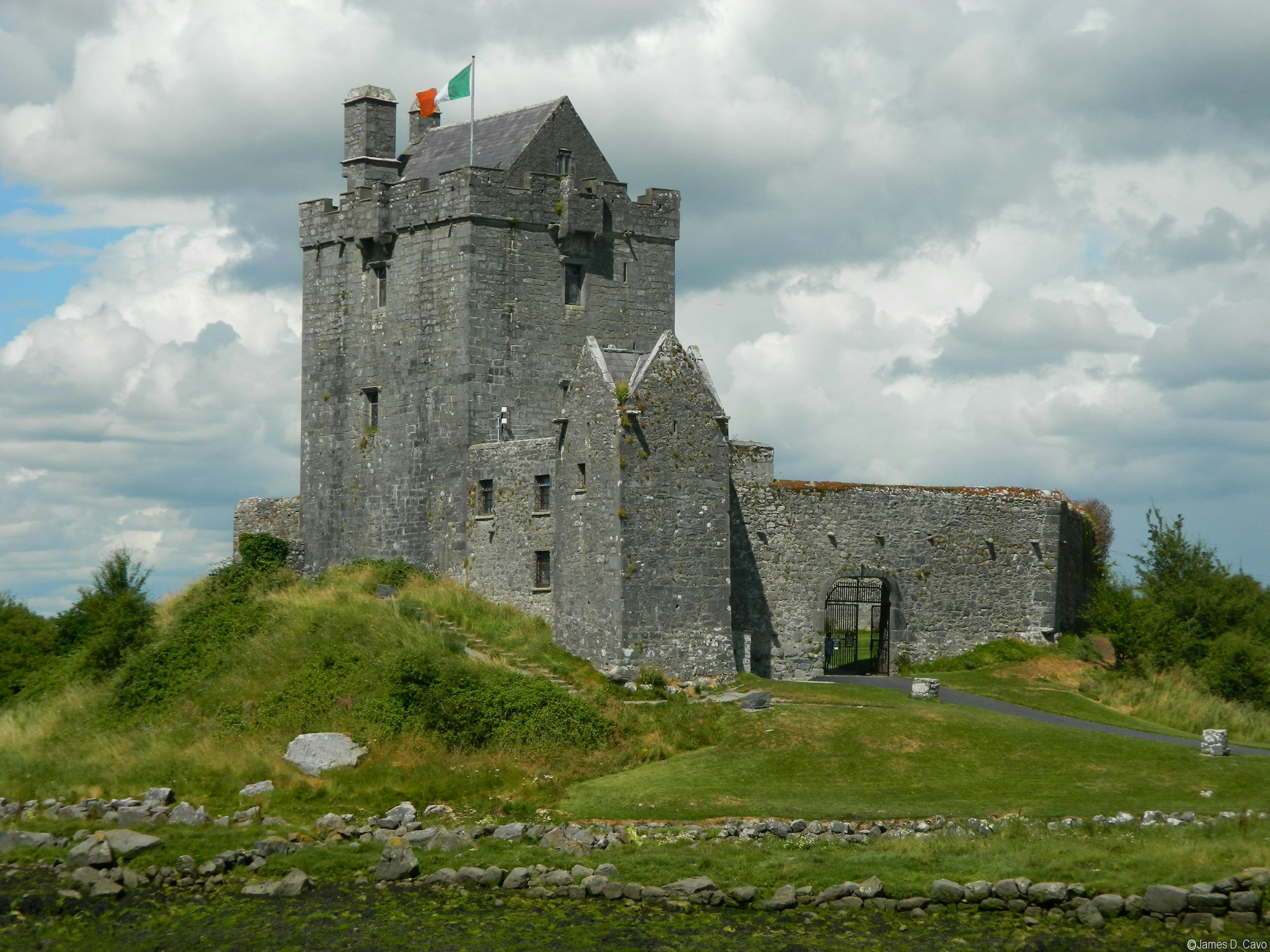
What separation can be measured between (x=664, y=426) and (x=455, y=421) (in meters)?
8.06

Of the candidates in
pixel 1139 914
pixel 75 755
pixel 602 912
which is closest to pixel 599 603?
pixel 75 755

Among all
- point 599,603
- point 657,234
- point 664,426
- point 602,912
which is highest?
point 657,234

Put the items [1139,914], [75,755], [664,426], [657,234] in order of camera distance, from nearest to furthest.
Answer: [1139,914], [75,755], [664,426], [657,234]

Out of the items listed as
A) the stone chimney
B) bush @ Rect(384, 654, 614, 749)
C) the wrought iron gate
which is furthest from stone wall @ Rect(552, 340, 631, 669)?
the stone chimney

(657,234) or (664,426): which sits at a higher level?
(657,234)

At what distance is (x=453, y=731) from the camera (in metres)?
28.8

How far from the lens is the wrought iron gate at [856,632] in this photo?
38.2 m

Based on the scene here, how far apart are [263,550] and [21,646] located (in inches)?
276

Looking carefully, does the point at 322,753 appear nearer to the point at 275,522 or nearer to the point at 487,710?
the point at 487,710

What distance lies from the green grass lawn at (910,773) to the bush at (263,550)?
58.1 ft

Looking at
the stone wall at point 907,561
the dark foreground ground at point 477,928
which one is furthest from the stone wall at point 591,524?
the dark foreground ground at point 477,928

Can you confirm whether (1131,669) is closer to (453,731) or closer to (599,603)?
(599,603)

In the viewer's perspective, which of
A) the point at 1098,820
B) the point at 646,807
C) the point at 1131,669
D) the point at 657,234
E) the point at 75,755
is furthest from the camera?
the point at 657,234

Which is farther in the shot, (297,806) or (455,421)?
(455,421)
